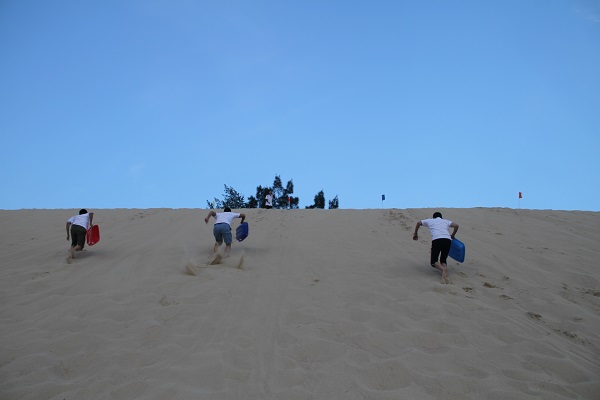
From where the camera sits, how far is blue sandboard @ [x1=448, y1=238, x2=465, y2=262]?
765 centimetres

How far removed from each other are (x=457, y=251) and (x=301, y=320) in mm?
3588

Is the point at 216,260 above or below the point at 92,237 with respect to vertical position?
below

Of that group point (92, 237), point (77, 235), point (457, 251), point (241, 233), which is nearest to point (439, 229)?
point (457, 251)

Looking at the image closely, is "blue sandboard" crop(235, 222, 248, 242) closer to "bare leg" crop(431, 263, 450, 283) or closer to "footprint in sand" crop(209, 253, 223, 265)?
"footprint in sand" crop(209, 253, 223, 265)

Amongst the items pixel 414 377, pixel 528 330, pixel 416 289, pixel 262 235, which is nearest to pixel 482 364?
pixel 414 377

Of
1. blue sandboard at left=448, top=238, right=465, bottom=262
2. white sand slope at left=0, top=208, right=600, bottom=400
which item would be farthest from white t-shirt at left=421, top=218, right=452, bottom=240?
white sand slope at left=0, top=208, right=600, bottom=400

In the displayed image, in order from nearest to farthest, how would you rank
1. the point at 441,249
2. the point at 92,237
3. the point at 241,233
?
1. the point at 441,249
2. the point at 92,237
3. the point at 241,233

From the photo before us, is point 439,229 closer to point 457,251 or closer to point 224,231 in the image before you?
point 457,251

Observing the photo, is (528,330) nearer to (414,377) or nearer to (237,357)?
(414,377)

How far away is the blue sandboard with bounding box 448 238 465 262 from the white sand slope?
306mm

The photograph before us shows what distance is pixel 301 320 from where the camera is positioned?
5.64 m

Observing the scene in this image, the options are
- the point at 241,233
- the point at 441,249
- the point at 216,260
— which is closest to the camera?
the point at 441,249

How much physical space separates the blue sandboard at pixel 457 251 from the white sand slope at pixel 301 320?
31 centimetres

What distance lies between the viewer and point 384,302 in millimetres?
6230
